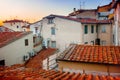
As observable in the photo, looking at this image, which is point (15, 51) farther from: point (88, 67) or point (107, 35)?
point (107, 35)

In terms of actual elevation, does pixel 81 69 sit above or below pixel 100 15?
below

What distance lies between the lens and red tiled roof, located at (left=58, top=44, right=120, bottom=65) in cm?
1234

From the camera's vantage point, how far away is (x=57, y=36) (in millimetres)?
32906

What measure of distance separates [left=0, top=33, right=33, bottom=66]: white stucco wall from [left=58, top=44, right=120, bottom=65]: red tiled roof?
855cm

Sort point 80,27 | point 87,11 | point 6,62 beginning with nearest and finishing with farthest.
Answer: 1. point 6,62
2. point 80,27
3. point 87,11

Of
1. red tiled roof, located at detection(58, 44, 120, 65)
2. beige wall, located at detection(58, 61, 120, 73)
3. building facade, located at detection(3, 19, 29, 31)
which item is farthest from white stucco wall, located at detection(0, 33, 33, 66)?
building facade, located at detection(3, 19, 29, 31)

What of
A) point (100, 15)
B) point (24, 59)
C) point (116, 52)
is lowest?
point (24, 59)

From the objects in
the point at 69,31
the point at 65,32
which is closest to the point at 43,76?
the point at 69,31

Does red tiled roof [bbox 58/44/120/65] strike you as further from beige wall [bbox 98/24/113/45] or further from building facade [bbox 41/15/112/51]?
beige wall [bbox 98/24/113/45]

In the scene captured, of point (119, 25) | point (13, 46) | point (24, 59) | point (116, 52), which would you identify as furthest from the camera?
point (24, 59)

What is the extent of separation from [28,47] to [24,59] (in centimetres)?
201

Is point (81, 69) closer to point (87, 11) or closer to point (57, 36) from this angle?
point (57, 36)

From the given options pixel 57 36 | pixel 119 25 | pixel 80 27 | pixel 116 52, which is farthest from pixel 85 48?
pixel 57 36

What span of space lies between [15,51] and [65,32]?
38.4ft
